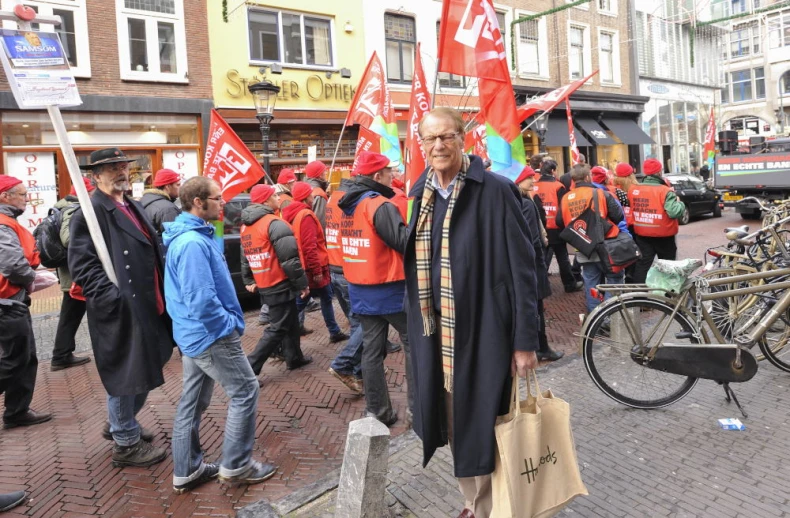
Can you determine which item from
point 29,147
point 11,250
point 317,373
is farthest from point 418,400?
point 29,147

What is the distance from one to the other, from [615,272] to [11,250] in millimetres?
5406

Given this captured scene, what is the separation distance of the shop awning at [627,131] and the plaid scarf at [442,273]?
24338 millimetres

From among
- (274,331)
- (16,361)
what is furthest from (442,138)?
(16,361)

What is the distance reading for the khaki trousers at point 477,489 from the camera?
2.78 m

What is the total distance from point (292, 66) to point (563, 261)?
1011cm

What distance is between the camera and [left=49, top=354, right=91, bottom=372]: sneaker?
6176 millimetres

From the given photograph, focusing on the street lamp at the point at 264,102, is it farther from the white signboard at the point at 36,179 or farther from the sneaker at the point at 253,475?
the sneaker at the point at 253,475

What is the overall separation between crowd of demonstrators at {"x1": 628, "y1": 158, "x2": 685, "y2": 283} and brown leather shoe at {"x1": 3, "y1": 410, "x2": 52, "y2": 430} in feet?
20.2

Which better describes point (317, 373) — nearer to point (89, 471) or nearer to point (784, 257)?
point (89, 471)

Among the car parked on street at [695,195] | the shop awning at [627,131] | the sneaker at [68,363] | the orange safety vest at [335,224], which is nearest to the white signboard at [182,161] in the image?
the sneaker at [68,363]

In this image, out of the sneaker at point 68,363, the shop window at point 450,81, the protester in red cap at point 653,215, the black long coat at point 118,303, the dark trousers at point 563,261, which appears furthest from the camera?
the shop window at point 450,81

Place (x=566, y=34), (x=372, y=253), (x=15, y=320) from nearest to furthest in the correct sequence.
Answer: (x=372, y=253), (x=15, y=320), (x=566, y=34)

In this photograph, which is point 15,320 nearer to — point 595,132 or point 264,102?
point 264,102

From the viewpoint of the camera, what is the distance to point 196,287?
3195mm
